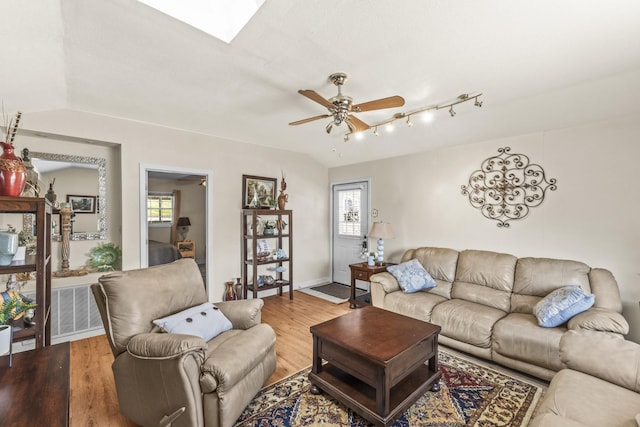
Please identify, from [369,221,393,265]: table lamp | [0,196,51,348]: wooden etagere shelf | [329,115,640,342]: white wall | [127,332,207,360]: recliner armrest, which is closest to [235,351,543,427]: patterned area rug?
[127,332,207,360]: recliner armrest

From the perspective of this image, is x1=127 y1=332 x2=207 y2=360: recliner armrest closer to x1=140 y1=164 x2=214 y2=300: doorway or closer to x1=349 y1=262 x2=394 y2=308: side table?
x1=140 y1=164 x2=214 y2=300: doorway

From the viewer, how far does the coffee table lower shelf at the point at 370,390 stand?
1.90m

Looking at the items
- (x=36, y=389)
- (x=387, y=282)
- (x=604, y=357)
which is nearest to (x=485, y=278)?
(x=387, y=282)

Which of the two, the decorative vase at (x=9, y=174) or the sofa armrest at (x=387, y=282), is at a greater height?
the decorative vase at (x=9, y=174)

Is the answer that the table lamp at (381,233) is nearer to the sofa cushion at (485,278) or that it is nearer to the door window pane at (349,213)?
the door window pane at (349,213)

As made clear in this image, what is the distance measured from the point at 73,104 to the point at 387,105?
10.4ft

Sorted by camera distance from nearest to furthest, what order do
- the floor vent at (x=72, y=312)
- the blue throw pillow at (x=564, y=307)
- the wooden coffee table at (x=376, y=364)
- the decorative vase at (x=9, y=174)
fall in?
the decorative vase at (x=9, y=174)
the wooden coffee table at (x=376, y=364)
the blue throw pillow at (x=564, y=307)
the floor vent at (x=72, y=312)

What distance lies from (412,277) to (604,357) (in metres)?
1.94

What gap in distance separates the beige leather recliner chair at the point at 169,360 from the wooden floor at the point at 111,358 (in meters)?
0.33

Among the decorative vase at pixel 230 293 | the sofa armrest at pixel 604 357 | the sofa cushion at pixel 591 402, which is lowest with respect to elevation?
the decorative vase at pixel 230 293

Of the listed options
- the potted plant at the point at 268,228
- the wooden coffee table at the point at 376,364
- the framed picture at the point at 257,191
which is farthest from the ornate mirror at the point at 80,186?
the wooden coffee table at the point at 376,364

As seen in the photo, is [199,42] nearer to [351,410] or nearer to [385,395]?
[385,395]

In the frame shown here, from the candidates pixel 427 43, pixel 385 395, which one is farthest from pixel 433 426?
pixel 427 43

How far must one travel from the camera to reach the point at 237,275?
452 centimetres
